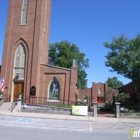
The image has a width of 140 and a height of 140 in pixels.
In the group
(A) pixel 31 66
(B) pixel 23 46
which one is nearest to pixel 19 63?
(A) pixel 31 66

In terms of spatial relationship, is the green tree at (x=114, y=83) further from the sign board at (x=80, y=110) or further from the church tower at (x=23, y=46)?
the sign board at (x=80, y=110)

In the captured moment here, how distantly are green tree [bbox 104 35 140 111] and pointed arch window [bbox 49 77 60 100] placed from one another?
6556 millimetres

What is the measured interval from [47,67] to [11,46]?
17.1 feet

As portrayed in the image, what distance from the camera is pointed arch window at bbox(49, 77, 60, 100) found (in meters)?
24.8

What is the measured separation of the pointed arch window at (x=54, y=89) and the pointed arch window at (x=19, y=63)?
3677 mm

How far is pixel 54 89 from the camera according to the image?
82.1 feet

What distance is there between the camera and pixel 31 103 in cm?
2350

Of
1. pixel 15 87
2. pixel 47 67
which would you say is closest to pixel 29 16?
pixel 47 67

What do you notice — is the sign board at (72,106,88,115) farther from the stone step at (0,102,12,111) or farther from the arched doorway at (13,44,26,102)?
the arched doorway at (13,44,26,102)

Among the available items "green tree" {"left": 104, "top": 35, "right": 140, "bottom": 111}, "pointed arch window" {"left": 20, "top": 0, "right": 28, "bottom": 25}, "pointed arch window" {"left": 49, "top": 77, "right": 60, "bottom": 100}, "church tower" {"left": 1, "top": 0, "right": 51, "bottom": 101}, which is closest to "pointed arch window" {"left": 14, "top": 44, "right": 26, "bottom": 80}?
"church tower" {"left": 1, "top": 0, "right": 51, "bottom": 101}

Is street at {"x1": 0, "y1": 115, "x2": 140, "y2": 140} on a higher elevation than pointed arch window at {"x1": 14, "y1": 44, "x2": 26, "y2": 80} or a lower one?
lower

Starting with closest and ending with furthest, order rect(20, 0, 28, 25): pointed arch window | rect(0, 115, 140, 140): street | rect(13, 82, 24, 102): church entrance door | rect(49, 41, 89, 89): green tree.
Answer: rect(0, 115, 140, 140): street
rect(13, 82, 24, 102): church entrance door
rect(20, 0, 28, 25): pointed arch window
rect(49, 41, 89, 89): green tree

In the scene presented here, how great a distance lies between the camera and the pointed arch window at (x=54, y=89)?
81.4 ft

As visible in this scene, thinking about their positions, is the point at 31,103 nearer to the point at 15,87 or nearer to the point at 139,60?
the point at 15,87
